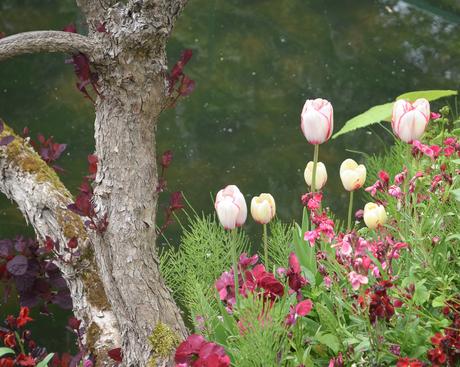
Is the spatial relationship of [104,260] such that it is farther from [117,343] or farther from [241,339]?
[241,339]

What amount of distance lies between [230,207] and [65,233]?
1.68 ft

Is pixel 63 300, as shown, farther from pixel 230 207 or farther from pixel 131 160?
pixel 230 207

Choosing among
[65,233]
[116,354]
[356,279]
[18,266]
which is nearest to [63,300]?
[18,266]

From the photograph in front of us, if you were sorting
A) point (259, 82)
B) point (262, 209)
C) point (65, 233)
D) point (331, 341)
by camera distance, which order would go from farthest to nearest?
1. point (259, 82)
2. point (65, 233)
3. point (262, 209)
4. point (331, 341)

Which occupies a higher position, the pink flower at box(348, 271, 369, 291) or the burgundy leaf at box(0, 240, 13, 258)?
the pink flower at box(348, 271, 369, 291)

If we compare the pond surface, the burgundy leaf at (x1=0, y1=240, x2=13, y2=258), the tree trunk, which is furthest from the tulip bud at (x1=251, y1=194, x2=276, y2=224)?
the pond surface

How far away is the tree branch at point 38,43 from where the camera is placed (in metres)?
1.25

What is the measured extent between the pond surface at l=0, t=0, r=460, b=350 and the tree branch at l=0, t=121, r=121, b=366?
1238 mm

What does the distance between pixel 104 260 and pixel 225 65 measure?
252 cm

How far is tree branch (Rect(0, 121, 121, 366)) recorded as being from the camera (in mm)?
1548

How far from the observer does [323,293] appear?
1.28 meters

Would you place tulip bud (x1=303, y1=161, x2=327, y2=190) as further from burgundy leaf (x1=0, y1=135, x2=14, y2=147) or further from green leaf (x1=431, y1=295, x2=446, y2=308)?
burgundy leaf (x1=0, y1=135, x2=14, y2=147)

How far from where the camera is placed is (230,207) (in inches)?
46.6

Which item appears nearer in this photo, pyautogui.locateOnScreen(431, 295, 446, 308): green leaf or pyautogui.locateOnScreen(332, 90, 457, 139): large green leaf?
pyautogui.locateOnScreen(431, 295, 446, 308): green leaf
